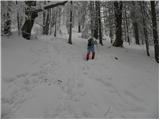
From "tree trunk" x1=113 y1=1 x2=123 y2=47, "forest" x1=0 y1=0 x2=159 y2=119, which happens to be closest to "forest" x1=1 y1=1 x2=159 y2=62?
"tree trunk" x1=113 y1=1 x2=123 y2=47

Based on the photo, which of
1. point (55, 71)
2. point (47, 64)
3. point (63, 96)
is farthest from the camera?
point (47, 64)

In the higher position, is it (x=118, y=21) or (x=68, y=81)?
(x=118, y=21)

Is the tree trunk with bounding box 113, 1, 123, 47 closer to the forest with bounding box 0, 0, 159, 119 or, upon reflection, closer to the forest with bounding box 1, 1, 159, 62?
the forest with bounding box 1, 1, 159, 62

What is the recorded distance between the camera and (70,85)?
8828mm

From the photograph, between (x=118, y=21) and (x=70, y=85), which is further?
(x=118, y=21)

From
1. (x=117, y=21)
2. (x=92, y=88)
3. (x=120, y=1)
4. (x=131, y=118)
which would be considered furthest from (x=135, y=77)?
(x=120, y=1)

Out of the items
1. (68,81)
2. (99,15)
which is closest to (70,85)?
(68,81)

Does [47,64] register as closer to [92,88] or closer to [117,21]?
[92,88]

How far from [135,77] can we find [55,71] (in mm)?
4658

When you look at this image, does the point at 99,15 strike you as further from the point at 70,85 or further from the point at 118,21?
the point at 70,85

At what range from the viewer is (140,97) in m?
8.73

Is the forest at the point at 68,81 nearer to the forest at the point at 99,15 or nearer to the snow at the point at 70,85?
the snow at the point at 70,85

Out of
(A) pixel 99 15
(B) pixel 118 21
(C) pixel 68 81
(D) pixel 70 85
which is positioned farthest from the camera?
(A) pixel 99 15

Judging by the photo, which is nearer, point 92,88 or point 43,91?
point 43,91
